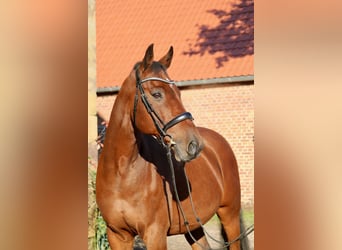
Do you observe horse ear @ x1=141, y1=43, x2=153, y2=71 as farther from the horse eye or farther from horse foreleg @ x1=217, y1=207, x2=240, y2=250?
horse foreleg @ x1=217, y1=207, x2=240, y2=250

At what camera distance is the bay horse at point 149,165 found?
4.70ft

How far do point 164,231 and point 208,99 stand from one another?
0.65m

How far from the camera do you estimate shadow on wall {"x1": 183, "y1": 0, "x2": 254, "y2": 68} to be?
61.9 inches

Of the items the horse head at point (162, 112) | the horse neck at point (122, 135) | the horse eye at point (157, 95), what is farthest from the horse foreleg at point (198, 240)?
the horse eye at point (157, 95)

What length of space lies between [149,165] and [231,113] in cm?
46

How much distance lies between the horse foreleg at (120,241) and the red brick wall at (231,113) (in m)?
0.51

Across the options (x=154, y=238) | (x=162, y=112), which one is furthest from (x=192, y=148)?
(x=154, y=238)

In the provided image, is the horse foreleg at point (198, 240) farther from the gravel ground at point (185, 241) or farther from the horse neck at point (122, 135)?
the horse neck at point (122, 135)
